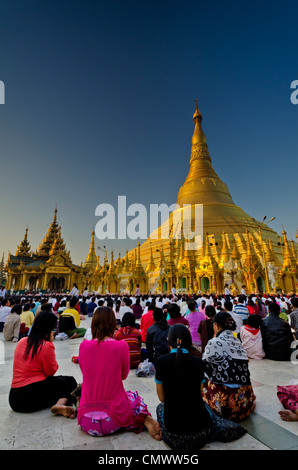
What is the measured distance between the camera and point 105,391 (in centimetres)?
249

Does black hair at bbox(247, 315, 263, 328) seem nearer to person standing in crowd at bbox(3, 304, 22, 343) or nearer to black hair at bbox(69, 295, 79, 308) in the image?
black hair at bbox(69, 295, 79, 308)

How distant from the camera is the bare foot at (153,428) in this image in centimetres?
244

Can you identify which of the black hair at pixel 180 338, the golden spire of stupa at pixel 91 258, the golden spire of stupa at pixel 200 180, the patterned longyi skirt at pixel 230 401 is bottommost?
A: the patterned longyi skirt at pixel 230 401

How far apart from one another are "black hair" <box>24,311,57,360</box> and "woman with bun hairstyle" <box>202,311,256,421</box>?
198 cm

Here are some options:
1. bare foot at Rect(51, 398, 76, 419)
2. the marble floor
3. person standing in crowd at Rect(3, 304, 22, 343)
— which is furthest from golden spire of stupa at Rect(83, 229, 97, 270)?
bare foot at Rect(51, 398, 76, 419)

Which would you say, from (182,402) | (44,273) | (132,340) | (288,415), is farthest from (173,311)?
(44,273)

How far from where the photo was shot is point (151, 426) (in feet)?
8.27

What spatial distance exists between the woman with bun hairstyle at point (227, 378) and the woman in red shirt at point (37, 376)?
5.59 feet

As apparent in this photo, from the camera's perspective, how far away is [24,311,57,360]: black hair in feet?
9.92

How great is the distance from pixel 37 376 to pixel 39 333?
1.65ft

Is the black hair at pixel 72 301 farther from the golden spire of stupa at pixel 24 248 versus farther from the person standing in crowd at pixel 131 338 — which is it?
the golden spire of stupa at pixel 24 248

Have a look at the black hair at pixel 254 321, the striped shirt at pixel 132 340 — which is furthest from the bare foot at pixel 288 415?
the striped shirt at pixel 132 340
